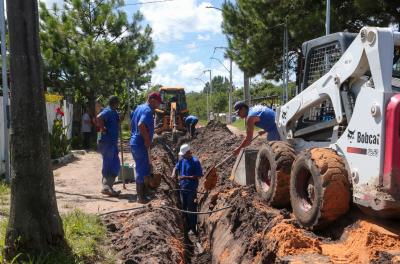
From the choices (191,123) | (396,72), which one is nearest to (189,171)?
(396,72)

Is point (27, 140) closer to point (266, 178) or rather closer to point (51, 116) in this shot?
point (266, 178)

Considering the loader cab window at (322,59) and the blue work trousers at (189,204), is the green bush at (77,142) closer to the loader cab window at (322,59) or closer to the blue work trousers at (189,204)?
the blue work trousers at (189,204)

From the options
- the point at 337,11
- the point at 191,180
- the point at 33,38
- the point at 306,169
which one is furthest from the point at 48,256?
the point at 337,11

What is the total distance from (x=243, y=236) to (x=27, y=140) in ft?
11.5

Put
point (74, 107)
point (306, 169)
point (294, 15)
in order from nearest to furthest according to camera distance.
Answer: point (306, 169)
point (294, 15)
point (74, 107)

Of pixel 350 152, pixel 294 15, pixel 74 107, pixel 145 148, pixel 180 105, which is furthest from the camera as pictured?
pixel 180 105

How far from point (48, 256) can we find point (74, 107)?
18.9m

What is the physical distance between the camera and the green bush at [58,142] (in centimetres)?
1591

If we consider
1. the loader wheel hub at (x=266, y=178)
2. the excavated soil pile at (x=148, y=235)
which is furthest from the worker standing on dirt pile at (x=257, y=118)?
the excavated soil pile at (x=148, y=235)

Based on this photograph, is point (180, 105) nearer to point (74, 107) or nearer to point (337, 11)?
point (74, 107)

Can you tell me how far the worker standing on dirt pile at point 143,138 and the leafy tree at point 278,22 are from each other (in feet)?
31.0

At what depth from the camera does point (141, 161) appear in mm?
9195

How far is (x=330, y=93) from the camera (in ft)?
20.0

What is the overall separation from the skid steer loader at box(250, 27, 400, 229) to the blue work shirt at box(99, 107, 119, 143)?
3.82 metres
